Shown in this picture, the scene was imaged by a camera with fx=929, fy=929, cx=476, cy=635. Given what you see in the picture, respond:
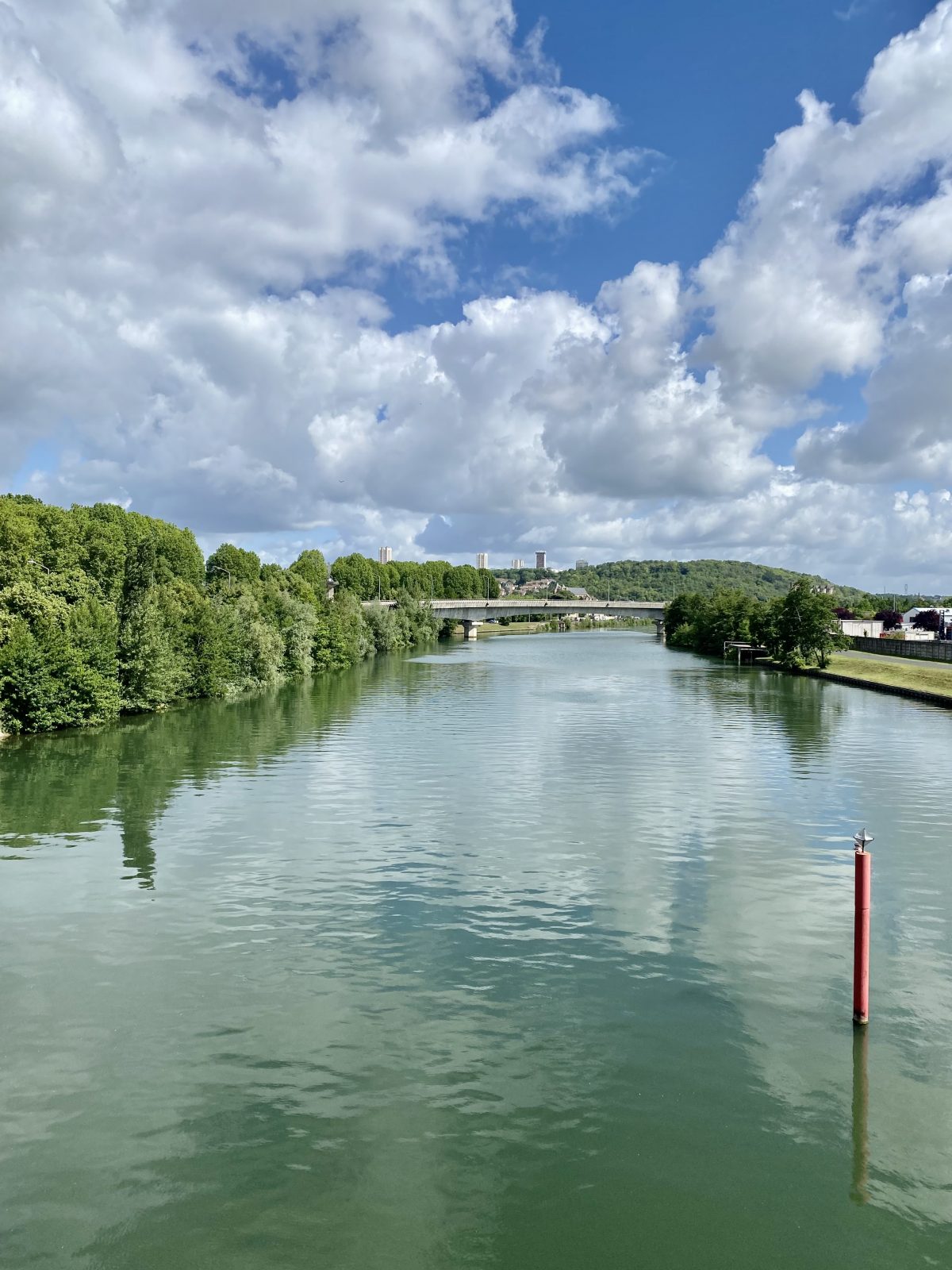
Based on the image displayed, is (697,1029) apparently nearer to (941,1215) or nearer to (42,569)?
(941,1215)

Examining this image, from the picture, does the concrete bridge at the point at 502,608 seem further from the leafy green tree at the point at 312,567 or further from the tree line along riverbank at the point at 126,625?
the tree line along riverbank at the point at 126,625

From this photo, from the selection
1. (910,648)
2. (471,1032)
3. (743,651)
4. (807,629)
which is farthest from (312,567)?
(471,1032)

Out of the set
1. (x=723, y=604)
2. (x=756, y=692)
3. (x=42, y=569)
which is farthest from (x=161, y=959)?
(x=723, y=604)

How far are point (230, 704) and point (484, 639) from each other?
127m

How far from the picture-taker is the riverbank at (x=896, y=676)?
74250 mm

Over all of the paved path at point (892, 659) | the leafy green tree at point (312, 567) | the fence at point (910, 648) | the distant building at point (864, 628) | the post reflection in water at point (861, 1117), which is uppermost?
the leafy green tree at point (312, 567)

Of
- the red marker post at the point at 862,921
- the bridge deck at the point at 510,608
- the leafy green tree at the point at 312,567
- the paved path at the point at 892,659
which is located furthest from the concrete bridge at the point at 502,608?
the red marker post at the point at 862,921

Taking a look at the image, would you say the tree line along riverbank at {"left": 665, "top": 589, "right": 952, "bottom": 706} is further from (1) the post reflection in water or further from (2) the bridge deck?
(1) the post reflection in water

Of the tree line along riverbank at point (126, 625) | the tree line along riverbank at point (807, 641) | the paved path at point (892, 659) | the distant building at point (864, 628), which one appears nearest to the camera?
the tree line along riverbank at point (126, 625)

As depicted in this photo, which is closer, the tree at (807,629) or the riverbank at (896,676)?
the riverbank at (896,676)

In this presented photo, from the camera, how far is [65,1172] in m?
12.3

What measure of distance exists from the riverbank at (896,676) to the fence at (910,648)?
14.0 feet

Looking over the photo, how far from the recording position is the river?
449 inches

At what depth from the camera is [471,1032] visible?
52.5 feet
